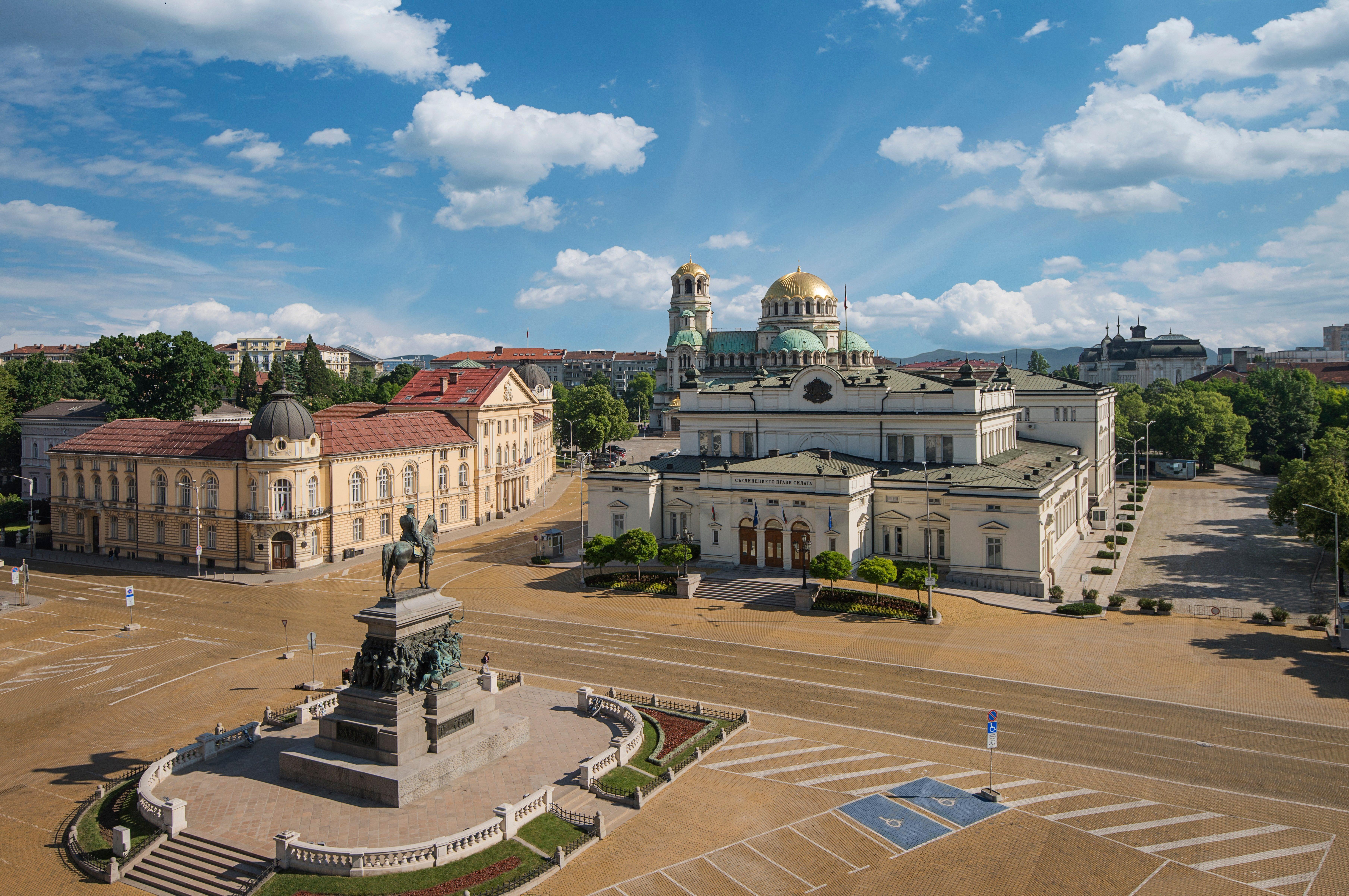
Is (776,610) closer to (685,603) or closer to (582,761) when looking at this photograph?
(685,603)

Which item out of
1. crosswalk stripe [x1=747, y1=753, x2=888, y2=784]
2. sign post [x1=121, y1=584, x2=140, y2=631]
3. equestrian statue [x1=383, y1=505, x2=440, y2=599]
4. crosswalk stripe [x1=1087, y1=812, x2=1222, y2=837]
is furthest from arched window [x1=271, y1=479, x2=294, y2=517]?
crosswalk stripe [x1=1087, y1=812, x2=1222, y2=837]

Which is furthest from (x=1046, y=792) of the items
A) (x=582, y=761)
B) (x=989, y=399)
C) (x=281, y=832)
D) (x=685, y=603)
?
(x=989, y=399)

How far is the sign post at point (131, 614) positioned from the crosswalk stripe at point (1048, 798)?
155 ft

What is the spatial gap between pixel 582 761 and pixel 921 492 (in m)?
36.6

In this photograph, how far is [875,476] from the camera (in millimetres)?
62688

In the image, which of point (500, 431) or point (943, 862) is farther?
point (500, 431)

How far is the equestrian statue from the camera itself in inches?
1204

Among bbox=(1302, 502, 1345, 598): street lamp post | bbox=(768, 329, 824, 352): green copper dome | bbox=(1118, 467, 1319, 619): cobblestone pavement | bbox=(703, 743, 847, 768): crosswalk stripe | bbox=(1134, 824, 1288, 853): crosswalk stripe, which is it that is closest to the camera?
bbox=(1134, 824, 1288, 853): crosswalk stripe

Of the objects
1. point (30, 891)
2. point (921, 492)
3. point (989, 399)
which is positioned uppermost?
point (989, 399)

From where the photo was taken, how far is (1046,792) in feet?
94.6

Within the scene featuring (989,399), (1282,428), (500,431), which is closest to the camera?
(989,399)

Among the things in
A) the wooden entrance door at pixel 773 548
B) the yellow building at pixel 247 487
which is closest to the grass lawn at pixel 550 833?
the wooden entrance door at pixel 773 548

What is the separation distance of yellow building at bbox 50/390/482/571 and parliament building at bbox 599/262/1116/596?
2006 cm

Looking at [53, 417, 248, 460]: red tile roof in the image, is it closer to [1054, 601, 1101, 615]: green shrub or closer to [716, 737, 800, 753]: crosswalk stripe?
[716, 737, 800, 753]: crosswalk stripe
